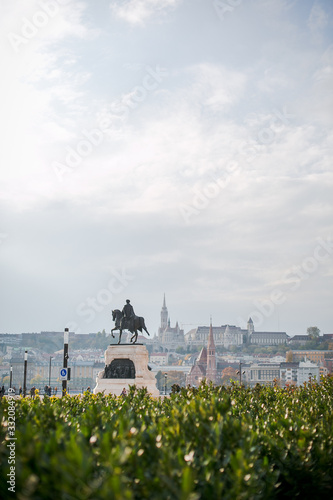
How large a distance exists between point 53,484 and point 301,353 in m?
202

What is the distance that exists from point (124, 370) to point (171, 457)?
20643 mm

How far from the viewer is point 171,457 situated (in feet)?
18.5

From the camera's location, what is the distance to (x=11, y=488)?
222 inches

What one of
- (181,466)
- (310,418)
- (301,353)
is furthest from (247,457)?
(301,353)

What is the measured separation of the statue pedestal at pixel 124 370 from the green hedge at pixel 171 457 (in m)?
16.5

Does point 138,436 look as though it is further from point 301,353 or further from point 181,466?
point 301,353

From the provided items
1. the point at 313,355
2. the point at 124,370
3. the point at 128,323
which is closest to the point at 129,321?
the point at 128,323

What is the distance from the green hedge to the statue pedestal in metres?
16.5

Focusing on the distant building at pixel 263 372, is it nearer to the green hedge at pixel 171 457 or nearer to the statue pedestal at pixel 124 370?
the statue pedestal at pixel 124 370

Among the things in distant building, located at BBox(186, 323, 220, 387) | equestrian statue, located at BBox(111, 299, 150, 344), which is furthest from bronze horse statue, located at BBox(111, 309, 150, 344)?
distant building, located at BBox(186, 323, 220, 387)

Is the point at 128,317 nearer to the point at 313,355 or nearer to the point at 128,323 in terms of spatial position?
the point at 128,323

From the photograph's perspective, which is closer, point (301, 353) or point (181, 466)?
point (181, 466)

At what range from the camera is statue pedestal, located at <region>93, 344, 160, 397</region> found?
83.6 feet

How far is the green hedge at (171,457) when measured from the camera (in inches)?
185
